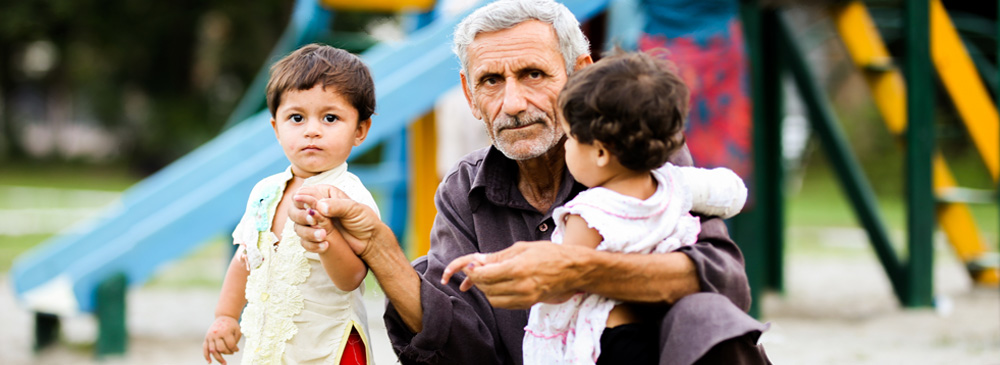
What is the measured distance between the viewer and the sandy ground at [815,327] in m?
4.95

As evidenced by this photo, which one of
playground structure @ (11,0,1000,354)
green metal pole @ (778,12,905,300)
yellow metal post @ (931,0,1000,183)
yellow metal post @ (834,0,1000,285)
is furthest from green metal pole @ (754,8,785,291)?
yellow metal post @ (931,0,1000,183)

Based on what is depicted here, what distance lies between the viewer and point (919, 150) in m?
6.07

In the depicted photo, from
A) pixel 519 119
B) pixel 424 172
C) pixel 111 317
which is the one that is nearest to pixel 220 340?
pixel 519 119

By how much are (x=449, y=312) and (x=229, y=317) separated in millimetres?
515

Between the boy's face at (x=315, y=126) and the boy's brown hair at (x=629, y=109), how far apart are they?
0.52 m

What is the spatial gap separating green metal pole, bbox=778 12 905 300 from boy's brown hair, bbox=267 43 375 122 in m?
4.99

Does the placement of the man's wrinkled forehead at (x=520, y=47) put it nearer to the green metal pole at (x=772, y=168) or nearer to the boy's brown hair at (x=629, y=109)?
the boy's brown hair at (x=629, y=109)

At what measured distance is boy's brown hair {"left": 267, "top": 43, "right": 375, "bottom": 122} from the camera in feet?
7.19

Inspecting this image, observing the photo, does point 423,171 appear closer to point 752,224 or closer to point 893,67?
point 752,224

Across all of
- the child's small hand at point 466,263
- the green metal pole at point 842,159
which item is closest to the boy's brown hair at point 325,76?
the child's small hand at point 466,263

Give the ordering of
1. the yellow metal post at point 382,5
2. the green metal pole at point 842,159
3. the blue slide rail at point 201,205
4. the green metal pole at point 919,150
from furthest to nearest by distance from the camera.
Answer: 1. the yellow metal post at point 382,5
2. the green metal pole at point 842,159
3. the green metal pole at point 919,150
4. the blue slide rail at point 201,205

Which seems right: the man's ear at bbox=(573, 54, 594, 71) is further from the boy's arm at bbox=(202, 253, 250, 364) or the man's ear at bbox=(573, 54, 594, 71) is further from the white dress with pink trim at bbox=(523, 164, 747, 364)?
the boy's arm at bbox=(202, 253, 250, 364)

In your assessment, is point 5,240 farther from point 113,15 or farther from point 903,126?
point 113,15

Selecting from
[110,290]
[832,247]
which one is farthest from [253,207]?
[832,247]
